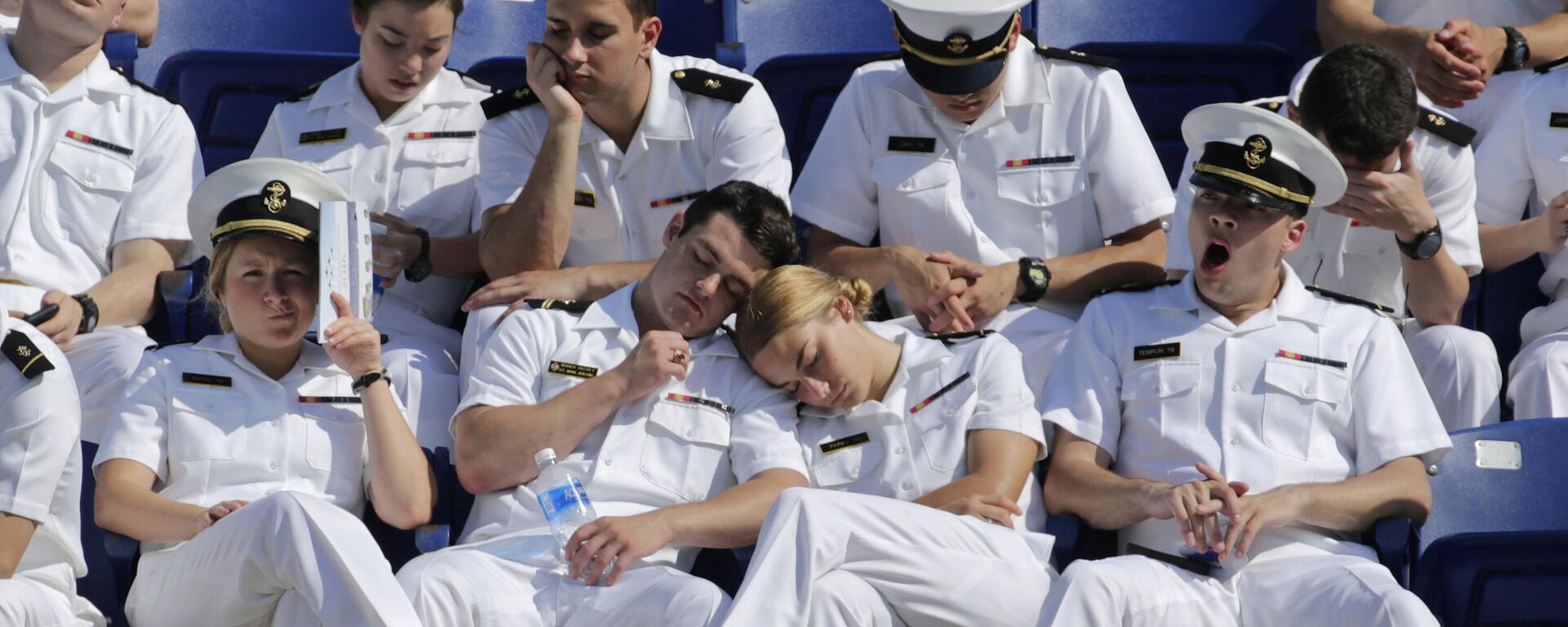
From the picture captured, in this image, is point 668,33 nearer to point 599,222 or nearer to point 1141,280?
point 599,222

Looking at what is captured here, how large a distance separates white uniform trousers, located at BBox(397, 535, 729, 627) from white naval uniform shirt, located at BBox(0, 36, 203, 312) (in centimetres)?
160

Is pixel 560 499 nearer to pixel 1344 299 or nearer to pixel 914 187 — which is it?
pixel 914 187

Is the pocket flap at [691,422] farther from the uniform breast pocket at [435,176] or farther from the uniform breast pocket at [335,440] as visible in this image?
the uniform breast pocket at [435,176]

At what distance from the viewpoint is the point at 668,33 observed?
613cm

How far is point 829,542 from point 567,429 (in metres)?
0.71

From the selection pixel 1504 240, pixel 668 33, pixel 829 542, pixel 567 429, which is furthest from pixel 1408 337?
pixel 668 33

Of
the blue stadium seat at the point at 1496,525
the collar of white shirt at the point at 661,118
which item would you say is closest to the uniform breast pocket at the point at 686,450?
the collar of white shirt at the point at 661,118

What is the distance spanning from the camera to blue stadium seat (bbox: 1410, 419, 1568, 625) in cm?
369

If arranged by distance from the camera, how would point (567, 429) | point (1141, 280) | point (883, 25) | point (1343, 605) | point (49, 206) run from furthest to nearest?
point (883, 25) < point (49, 206) < point (1141, 280) < point (567, 429) < point (1343, 605)

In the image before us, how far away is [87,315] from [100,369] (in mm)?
201

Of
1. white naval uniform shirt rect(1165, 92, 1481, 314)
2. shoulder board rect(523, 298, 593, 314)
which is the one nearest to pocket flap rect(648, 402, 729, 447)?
shoulder board rect(523, 298, 593, 314)

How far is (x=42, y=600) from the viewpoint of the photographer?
3584mm

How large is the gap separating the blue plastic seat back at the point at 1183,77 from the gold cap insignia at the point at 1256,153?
1.45 metres

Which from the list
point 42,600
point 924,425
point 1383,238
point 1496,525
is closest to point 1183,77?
point 1383,238
